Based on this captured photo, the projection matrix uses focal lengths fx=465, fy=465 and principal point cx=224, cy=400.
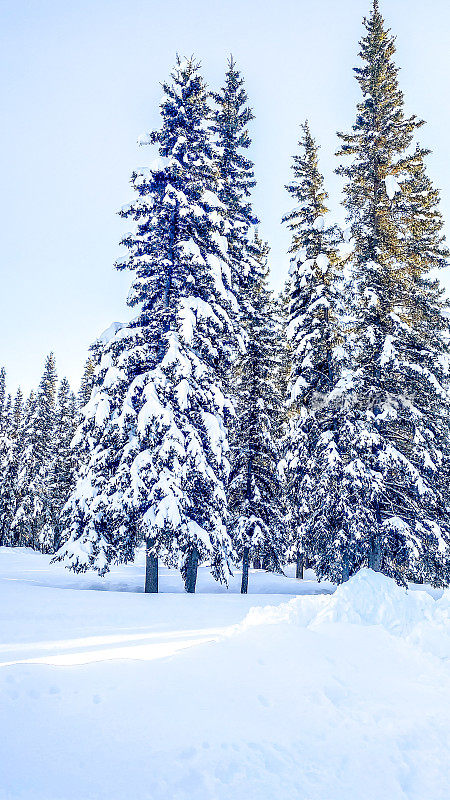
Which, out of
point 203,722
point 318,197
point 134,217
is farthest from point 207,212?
point 203,722

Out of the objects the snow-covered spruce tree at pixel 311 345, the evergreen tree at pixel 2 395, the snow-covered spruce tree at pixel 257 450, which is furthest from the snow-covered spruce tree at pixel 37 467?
the snow-covered spruce tree at pixel 311 345

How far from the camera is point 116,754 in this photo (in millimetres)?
3693

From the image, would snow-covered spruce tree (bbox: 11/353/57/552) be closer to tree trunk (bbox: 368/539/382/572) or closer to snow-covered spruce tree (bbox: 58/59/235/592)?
snow-covered spruce tree (bbox: 58/59/235/592)

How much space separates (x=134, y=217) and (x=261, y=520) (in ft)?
43.2

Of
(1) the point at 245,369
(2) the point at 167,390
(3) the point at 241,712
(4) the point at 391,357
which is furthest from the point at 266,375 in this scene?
(3) the point at 241,712

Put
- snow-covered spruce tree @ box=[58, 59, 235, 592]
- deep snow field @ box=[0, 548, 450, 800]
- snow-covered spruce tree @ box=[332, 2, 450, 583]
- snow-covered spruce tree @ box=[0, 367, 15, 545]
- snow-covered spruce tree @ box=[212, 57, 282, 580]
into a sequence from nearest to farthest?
deep snow field @ box=[0, 548, 450, 800]
snow-covered spruce tree @ box=[58, 59, 235, 592]
snow-covered spruce tree @ box=[332, 2, 450, 583]
snow-covered spruce tree @ box=[212, 57, 282, 580]
snow-covered spruce tree @ box=[0, 367, 15, 545]

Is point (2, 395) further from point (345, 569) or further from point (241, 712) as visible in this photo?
point (241, 712)

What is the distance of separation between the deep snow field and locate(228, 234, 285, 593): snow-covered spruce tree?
12.4 metres

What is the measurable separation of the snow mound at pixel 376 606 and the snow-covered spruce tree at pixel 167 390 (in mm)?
5607

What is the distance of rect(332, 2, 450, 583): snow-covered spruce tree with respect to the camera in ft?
51.5

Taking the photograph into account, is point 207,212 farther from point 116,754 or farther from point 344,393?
point 116,754

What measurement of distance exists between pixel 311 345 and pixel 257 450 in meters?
5.95

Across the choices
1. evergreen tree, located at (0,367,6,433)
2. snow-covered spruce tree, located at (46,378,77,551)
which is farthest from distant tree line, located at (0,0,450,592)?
evergreen tree, located at (0,367,6,433)

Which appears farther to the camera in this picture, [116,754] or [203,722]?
[203,722]
